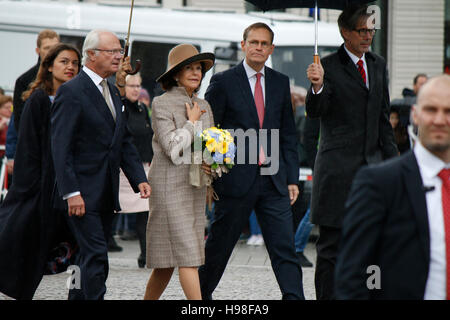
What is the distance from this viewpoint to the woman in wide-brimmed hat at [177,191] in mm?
5980

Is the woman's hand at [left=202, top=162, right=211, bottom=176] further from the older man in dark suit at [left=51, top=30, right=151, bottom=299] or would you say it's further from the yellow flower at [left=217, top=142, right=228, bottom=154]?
the older man in dark suit at [left=51, top=30, right=151, bottom=299]

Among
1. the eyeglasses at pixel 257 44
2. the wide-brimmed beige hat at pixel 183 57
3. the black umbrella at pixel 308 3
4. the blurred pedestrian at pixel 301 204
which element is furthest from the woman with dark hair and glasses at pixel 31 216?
the blurred pedestrian at pixel 301 204

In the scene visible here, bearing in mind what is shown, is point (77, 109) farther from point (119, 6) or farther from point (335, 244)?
point (119, 6)

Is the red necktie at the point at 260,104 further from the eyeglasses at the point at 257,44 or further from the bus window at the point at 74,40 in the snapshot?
the bus window at the point at 74,40

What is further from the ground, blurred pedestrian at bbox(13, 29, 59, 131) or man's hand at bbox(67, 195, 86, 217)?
blurred pedestrian at bbox(13, 29, 59, 131)

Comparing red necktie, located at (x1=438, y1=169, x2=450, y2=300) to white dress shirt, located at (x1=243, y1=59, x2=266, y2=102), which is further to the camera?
white dress shirt, located at (x1=243, y1=59, x2=266, y2=102)

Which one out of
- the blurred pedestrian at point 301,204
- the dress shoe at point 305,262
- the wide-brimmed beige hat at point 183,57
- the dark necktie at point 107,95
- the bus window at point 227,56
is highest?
the bus window at point 227,56

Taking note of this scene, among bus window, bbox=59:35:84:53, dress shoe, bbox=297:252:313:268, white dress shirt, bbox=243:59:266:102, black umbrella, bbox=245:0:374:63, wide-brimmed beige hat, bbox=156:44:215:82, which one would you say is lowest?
dress shoe, bbox=297:252:313:268

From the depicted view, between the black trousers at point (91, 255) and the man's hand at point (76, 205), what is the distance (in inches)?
2.7

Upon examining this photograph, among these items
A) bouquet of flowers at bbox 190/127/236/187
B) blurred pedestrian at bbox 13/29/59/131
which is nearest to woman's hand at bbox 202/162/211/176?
bouquet of flowers at bbox 190/127/236/187

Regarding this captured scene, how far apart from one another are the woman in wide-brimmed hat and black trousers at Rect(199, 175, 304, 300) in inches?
8.9

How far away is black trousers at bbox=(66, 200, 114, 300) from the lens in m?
5.57
